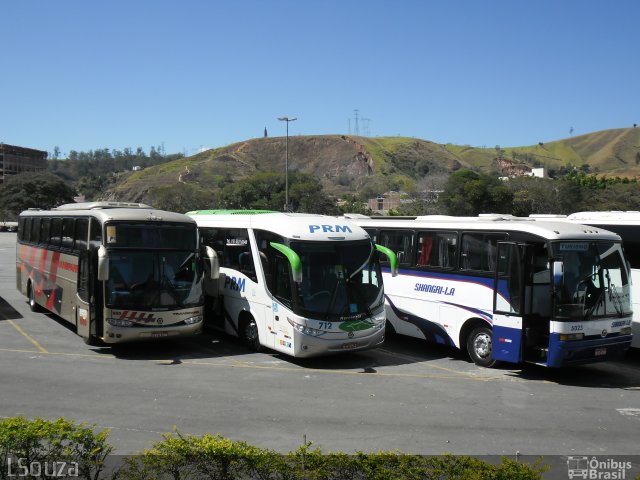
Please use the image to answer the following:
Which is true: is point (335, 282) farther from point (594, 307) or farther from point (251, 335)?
point (594, 307)

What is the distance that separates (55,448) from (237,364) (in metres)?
7.72

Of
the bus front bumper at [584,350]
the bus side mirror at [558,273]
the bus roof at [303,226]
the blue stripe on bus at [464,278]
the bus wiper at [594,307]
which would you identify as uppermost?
the bus roof at [303,226]

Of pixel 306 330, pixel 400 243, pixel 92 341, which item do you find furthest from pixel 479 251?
pixel 92 341

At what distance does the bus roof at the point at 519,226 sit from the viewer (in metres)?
11.9

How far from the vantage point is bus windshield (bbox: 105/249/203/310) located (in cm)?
1312

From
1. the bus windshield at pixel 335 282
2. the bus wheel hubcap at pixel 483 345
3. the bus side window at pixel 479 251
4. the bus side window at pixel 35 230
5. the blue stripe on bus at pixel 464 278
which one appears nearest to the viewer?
the blue stripe on bus at pixel 464 278

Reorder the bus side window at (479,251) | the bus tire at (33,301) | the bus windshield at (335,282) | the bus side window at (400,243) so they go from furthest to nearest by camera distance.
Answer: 1. the bus tire at (33,301)
2. the bus side window at (400,243)
3. the bus side window at (479,251)
4. the bus windshield at (335,282)

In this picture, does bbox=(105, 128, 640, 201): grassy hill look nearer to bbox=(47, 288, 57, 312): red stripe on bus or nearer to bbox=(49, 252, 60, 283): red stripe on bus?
bbox=(47, 288, 57, 312): red stripe on bus

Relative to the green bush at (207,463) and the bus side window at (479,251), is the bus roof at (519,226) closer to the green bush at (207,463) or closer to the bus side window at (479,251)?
the bus side window at (479,251)

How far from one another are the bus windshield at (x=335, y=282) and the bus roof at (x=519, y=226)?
2.32 metres

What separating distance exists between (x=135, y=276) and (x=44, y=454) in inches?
314

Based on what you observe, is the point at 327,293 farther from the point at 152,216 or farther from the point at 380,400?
the point at 152,216

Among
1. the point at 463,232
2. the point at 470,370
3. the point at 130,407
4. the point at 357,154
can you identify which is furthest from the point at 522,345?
the point at 357,154

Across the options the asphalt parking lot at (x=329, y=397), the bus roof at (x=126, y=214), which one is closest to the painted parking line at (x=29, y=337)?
the asphalt parking lot at (x=329, y=397)
